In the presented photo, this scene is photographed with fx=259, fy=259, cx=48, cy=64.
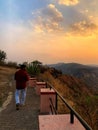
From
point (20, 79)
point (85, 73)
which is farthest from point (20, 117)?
point (85, 73)

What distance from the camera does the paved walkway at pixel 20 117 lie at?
307 inches

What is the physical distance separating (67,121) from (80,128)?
17.2 inches

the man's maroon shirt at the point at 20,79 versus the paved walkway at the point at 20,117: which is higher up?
the man's maroon shirt at the point at 20,79

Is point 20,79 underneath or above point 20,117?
above

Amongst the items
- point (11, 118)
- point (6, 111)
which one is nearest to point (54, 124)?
point (11, 118)

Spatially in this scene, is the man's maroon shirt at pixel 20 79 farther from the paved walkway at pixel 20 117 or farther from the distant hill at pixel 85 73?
the distant hill at pixel 85 73

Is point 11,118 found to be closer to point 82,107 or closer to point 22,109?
point 22,109

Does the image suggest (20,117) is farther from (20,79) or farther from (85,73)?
(85,73)

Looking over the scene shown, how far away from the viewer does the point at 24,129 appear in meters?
7.48

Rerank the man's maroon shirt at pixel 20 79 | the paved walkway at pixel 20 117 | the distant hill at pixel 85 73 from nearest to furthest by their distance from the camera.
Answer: the paved walkway at pixel 20 117
the man's maroon shirt at pixel 20 79
the distant hill at pixel 85 73

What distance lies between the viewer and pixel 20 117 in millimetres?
8820

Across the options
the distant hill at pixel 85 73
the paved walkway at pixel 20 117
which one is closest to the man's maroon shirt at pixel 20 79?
the paved walkway at pixel 20 117

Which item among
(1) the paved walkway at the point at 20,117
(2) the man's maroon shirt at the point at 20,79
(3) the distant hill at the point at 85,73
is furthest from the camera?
(3) the distant hill at the point at 85,73

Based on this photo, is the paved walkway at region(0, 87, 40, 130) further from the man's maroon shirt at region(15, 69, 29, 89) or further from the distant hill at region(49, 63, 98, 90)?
the distant hill at region(49, 63, 98, 90)
